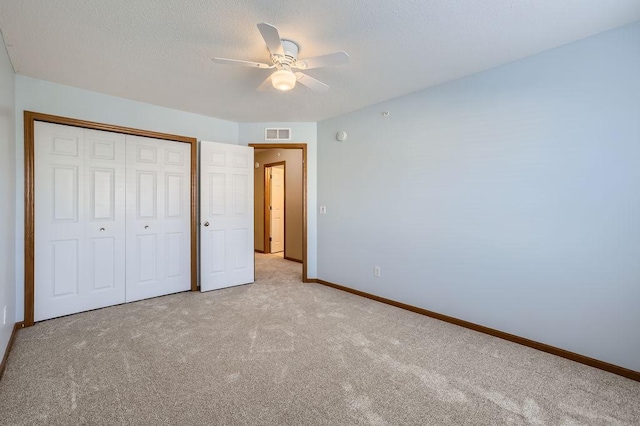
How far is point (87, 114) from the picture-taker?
3.12 m

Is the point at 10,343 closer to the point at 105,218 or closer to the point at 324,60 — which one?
the point at 105,218

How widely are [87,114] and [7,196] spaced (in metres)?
1.19

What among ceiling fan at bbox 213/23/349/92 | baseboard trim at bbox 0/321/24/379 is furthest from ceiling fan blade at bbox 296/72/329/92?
baseboard trim at bbox 0/321/24/379

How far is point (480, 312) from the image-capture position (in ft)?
8.95

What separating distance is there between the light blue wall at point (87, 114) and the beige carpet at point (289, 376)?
3.89 ft

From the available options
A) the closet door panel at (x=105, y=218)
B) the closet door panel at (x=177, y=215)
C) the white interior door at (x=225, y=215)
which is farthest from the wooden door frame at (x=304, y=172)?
the closet door panel at (x=105, y=218)

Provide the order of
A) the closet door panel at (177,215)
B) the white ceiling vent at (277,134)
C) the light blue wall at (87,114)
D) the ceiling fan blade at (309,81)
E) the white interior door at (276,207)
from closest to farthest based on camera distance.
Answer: the ceiling fan blade at (309,81) → the light blue wall at (87,114) → the closet door panel at (177,215) → the white ceiling vent at (277,134) → the white interior door at (276,207)

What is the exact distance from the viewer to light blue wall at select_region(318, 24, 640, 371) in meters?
2.04

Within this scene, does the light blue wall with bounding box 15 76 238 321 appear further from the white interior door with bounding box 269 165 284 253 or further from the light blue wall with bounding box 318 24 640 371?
the white interior door with bounding box 269 165 284 253

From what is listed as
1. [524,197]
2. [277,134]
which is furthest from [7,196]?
[524,197]

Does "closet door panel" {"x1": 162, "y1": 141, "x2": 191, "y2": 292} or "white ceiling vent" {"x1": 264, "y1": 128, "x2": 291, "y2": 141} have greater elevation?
"white ceiling vent" {"x1": 264, "y1": 128, "x2": 291, "y2": 141}

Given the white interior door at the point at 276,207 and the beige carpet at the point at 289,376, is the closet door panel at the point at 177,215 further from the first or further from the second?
the white interior door at the point at 276,207

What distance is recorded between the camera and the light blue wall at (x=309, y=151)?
432cm

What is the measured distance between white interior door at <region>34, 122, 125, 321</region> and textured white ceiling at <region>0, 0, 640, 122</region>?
64 cm
